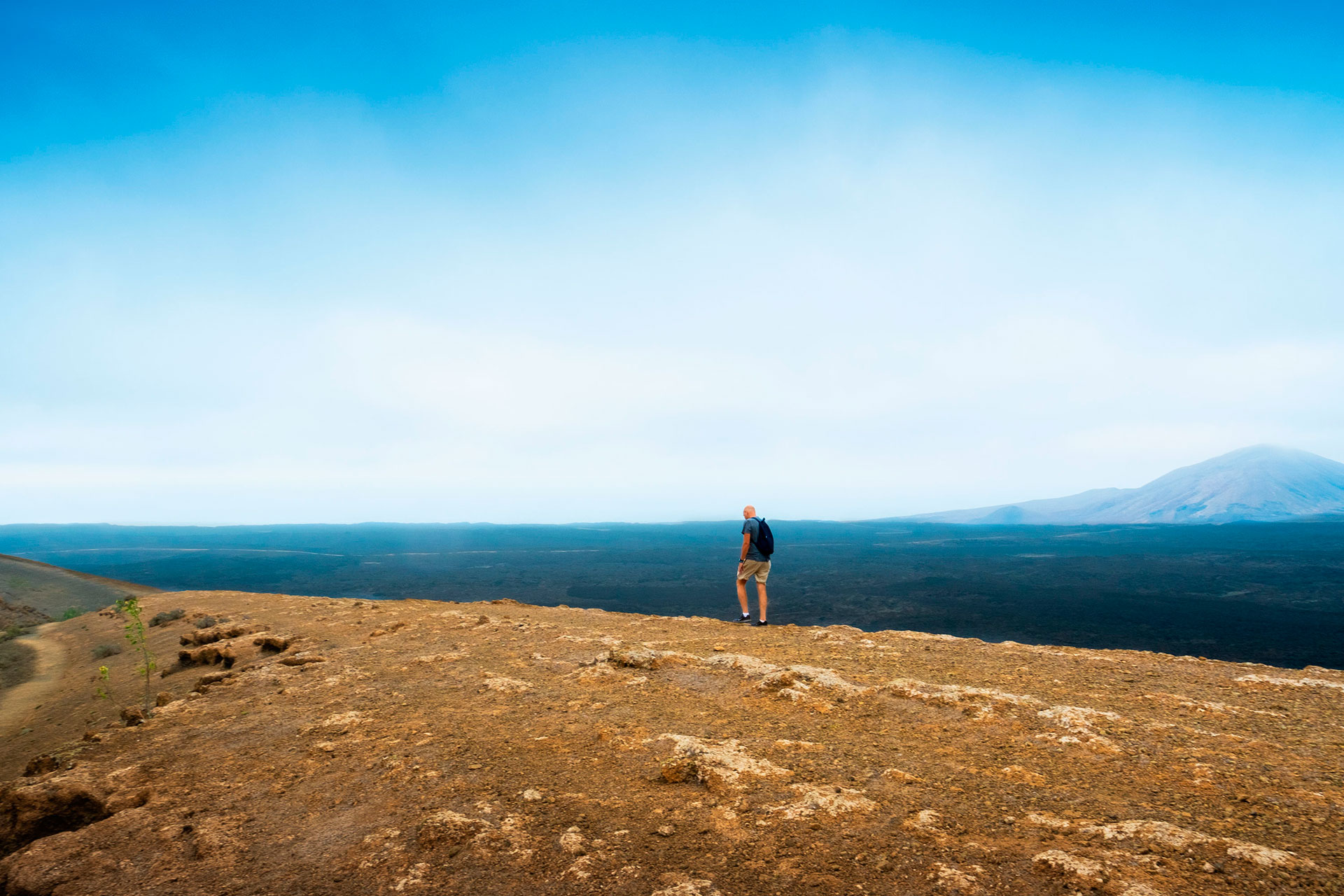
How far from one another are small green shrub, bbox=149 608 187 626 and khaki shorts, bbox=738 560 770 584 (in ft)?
54.6

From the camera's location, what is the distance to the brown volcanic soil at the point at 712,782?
3719mm

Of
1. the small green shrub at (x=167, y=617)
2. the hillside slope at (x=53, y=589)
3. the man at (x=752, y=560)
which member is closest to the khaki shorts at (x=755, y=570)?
the man at (x=752, y=560)

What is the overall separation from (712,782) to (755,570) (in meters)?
6.72

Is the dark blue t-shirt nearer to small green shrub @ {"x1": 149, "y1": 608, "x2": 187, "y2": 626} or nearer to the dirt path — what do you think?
the dirt path

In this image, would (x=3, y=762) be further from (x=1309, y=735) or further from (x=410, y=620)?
(x=1309, y=735)

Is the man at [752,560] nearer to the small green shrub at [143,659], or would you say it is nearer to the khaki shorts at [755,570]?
the khaki shorts at [755,570]

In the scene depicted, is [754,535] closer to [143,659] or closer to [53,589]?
[143,659]

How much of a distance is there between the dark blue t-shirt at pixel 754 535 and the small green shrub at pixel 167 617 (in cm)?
1682

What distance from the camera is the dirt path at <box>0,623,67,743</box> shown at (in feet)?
34.3

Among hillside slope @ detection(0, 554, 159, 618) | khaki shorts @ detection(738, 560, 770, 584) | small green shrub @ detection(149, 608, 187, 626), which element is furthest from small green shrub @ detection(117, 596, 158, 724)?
hillside slope @ detection(0, 554, 159, 618)

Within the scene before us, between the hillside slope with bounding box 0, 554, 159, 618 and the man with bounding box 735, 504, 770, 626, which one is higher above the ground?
the man with bounding box 735, 504, 770, 626

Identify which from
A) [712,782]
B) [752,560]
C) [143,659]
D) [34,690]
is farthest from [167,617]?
[712,782]

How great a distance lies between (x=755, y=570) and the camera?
37.6ft

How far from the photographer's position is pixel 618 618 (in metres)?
12.9
